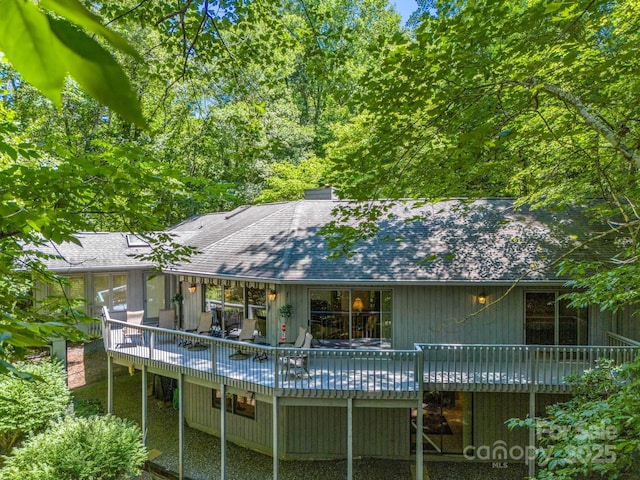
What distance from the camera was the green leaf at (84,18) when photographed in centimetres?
35

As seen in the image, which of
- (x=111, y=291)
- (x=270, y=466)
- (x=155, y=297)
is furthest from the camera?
(x=155, y=297)

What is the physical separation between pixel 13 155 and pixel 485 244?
1028 centimetres

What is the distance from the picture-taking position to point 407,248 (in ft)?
34.7

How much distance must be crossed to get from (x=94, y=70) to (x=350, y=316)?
9.93 meters

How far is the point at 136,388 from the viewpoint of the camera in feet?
44.7

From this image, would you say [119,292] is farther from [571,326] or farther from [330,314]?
[571,326]

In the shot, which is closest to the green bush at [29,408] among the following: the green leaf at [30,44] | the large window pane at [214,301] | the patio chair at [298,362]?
the large window pane at [214,301]

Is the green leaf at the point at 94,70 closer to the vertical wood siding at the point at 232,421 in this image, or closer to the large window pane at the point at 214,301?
the vertical wood siding at the point at 232,421

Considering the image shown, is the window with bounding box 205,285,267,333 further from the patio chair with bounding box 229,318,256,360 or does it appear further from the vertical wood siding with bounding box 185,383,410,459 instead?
the vertical wood siding with bounding box 185,383,410,459

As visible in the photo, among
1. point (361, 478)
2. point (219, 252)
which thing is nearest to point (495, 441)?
point (361, 478)

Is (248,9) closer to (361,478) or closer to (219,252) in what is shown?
(219,252)

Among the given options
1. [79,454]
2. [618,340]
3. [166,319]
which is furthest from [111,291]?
[618,340]

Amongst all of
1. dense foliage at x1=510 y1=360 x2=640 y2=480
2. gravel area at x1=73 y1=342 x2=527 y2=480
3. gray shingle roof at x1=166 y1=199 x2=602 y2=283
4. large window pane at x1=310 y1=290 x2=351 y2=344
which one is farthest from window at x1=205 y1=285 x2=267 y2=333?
dense foliage at x1=510 y1=360 x2=640 y2=480

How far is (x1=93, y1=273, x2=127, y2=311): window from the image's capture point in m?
14.6
